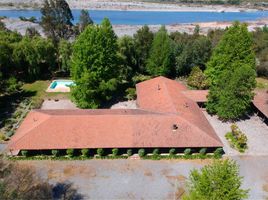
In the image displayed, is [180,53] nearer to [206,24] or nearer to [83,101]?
[83,101]

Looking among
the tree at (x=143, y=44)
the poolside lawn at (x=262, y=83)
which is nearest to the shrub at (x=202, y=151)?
the poolside lawn at (x=262, y=83)

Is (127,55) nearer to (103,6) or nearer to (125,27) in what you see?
(125,27)

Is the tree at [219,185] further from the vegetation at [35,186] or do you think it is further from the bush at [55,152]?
the bush at [55,152]

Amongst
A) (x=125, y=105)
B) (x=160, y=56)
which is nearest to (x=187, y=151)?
(x=125, y=105)

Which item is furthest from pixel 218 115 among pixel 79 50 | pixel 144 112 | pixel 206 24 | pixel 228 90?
pixel 206 24

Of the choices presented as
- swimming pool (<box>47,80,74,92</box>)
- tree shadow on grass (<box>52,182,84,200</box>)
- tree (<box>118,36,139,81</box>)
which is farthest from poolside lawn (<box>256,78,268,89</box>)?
tree shadow on grass (<box>52,182,84,200</box>)

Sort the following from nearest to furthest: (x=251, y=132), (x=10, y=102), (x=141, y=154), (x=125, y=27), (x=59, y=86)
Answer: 1. (x=141, y=154)
2. (x=251, y=132)
3. (x=10, y=102)
4. (x=59, y=86)
5. (x=125, y=27)
